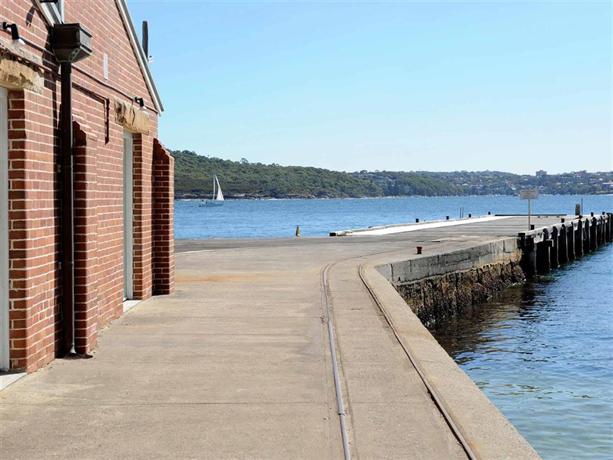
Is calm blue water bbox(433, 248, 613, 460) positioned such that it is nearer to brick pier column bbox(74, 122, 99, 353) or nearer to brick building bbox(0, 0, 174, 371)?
brick pier column bbox(74, 122, 99, 353)

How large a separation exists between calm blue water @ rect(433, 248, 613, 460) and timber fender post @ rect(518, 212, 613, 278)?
3.04 meters

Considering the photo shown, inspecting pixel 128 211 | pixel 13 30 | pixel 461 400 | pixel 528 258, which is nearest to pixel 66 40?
pixel 13 30

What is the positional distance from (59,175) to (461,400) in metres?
4.64

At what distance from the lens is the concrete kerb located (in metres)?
5.67

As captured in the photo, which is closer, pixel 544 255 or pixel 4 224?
pixel 4 224

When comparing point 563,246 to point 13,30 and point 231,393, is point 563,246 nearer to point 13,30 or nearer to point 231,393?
point 231,393

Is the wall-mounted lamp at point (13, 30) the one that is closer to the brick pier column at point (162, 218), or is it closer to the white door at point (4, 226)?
the white door at point (4, 226)

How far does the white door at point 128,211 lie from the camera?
12531 mm

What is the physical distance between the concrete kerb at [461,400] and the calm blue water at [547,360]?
2.19m

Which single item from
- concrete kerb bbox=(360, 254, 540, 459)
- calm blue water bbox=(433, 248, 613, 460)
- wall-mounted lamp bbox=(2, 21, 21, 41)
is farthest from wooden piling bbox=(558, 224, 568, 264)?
wall-mounted lamp bbox=(2, 21, 21, 41)

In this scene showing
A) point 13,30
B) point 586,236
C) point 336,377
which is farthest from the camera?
point 586,236

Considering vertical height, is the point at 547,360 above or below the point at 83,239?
below

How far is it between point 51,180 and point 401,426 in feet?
14.5

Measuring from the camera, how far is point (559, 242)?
4303 cm
